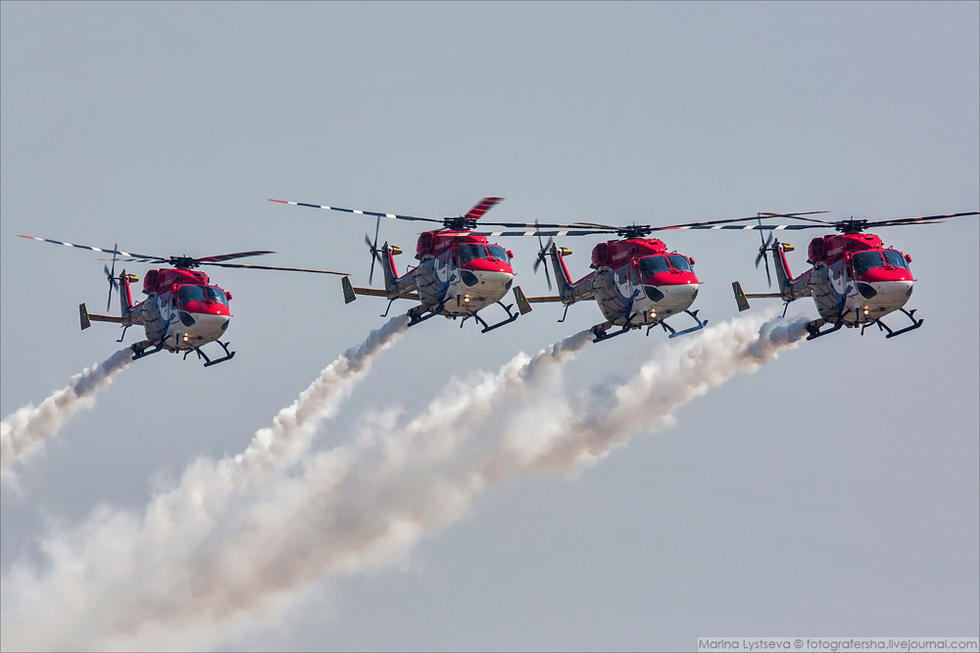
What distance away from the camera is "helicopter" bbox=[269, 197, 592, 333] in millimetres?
85062

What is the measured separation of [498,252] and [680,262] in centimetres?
751

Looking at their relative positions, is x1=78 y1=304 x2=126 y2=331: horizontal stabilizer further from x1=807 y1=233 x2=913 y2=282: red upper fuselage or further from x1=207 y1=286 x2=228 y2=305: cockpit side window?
x1=807 y1=233 x2=913 y2=282: red upper fuselage

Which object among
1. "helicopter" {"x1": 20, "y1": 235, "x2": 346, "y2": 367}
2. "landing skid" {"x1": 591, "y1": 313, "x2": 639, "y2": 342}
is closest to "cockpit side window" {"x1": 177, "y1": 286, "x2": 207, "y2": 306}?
"helicopter" {"x1": 20, "y1": 235, "x2": 346, "y2": 367}

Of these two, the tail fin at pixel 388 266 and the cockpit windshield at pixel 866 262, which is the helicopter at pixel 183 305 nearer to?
the tail fin at pixel 388 266

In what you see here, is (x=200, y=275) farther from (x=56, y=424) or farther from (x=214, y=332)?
(x=56, y=424)

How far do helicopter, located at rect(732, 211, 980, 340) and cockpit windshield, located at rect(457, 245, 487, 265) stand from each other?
11.7 m

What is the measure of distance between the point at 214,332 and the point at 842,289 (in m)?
26.3

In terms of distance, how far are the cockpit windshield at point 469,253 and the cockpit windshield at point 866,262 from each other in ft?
49.6

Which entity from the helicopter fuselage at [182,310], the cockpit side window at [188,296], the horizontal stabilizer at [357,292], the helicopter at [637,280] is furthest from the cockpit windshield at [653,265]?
the cockpit side window at [188,296]

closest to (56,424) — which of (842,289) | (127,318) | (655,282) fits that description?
(127,318)

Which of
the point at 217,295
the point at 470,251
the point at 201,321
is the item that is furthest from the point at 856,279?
the point at 201,321

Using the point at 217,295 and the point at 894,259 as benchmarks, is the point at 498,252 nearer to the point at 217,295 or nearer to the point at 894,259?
the point at 217,295

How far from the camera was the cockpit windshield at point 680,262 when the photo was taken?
8500cm

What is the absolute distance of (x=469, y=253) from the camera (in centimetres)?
8519
